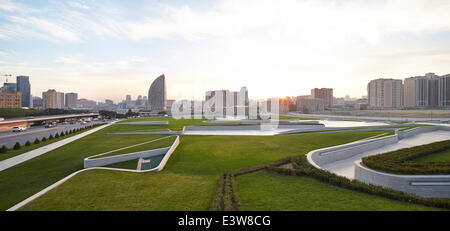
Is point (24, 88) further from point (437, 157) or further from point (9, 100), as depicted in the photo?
point (437, 157)

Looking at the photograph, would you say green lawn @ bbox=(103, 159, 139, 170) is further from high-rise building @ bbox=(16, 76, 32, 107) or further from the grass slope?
high-rise building @ bbox=(16, 76, 32, 107)

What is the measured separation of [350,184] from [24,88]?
485 ft

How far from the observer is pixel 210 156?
11.0 meters

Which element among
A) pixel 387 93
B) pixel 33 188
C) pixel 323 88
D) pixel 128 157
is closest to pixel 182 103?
pixel 128 157

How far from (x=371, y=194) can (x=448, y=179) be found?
316 centimetres

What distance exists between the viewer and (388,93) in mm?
90375

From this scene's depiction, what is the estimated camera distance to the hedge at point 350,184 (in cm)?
502

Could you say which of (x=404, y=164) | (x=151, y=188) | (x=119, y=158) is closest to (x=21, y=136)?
(x=119, y=158)

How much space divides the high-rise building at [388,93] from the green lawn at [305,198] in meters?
104

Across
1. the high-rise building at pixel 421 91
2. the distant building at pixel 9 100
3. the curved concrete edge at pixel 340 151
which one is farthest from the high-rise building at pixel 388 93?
the distant building at pixel 9 100

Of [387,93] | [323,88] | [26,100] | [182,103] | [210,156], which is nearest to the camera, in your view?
[210,156]

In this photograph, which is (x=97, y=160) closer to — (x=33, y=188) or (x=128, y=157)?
(x=128, y=157)
